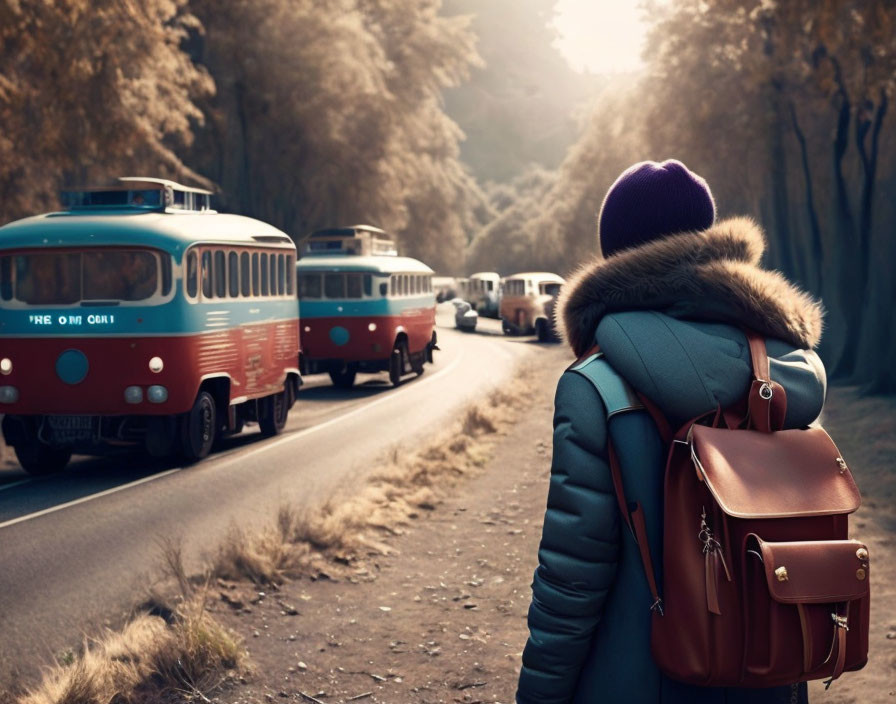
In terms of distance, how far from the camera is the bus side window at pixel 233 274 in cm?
1494

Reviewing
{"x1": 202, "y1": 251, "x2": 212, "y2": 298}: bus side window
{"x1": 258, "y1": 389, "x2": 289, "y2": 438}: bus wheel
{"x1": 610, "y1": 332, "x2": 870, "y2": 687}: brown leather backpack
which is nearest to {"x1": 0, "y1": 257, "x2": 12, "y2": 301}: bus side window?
{"x1": 202, "y1": 251, "x2": 212, "y2": 298}: bus side window

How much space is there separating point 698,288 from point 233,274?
12.8 m

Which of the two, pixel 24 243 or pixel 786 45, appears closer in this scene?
pixel 24 243

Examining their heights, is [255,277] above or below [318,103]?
below

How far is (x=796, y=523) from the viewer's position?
2490 mm

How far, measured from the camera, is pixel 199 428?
14.0 m

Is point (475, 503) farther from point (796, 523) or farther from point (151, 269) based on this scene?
point (796, 523)

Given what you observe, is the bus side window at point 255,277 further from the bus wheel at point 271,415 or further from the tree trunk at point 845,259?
the tree trunk at point 845,259

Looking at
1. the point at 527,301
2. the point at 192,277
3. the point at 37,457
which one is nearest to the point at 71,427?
the point at 37,457

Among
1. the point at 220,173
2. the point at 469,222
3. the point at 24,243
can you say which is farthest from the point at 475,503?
the point at 469,222

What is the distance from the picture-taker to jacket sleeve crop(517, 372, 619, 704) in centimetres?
255

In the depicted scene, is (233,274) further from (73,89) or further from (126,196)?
(73,89)

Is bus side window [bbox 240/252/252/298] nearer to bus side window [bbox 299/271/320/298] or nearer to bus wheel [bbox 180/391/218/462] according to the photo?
bus wheel [bbox 180/391/218/462]

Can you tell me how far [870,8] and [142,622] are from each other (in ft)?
38.2
